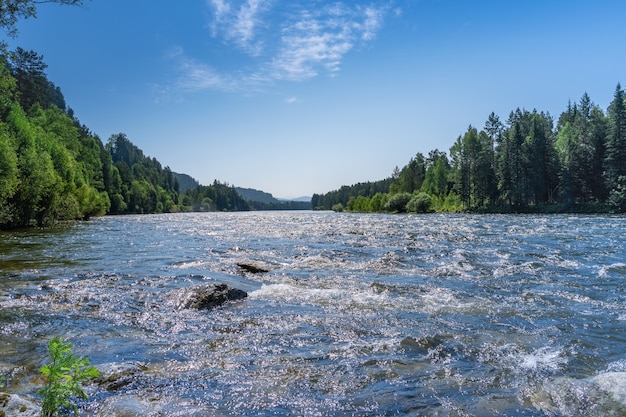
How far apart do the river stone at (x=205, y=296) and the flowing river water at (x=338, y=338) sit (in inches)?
13.6

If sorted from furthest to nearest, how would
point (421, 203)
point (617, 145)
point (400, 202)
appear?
point (400, 202) → point (421, 203) → point (617, 145)

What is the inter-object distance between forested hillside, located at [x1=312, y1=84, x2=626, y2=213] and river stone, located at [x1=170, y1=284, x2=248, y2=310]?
78.7 m

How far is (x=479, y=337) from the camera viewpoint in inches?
356

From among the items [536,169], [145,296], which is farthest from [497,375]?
[536,169]

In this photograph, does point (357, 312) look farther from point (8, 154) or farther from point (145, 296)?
point (8, 154)

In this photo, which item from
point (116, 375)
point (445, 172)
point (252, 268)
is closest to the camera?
point (116, 375)

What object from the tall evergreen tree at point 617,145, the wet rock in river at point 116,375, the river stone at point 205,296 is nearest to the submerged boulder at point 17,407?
the wet rock in river at point 116,375

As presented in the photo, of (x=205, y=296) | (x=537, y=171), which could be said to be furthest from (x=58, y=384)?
(x=537, y=171)

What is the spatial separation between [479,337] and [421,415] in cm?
409

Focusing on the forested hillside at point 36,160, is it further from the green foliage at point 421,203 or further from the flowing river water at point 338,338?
the green foliage at point 421,203

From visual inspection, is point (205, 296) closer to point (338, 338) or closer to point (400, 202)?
point (338, 338)

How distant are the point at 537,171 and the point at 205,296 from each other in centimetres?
10252

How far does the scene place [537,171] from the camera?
96000mm

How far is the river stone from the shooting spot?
1187 cm
